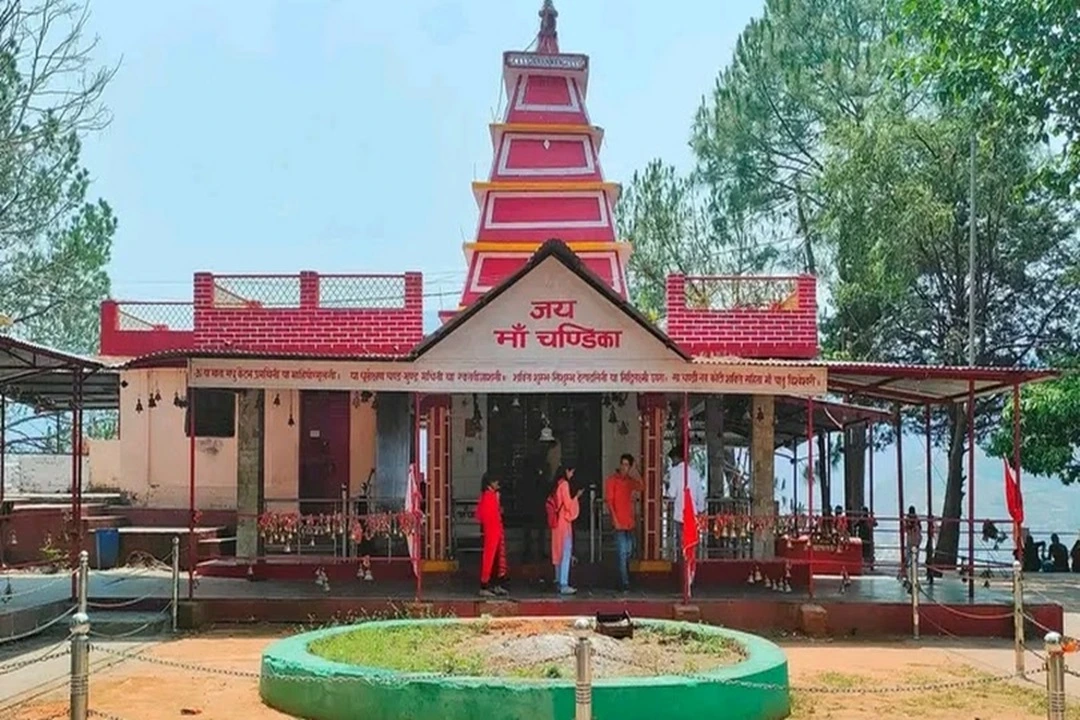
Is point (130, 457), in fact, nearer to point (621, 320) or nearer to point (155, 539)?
point (155, 539)

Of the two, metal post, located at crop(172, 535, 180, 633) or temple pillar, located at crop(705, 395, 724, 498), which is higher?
temple pillar, located at crop(705, 395, 724, 498)

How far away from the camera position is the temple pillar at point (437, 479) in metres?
17.3

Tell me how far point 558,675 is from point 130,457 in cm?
1485

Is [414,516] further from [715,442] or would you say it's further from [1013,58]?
[1013,58]

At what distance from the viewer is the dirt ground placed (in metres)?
9.66

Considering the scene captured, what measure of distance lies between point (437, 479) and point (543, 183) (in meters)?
5.12

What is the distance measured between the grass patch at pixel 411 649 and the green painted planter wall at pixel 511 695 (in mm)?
350

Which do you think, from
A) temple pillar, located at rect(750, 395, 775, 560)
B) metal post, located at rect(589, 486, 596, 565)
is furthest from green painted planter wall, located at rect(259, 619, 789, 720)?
metal post, located at rect(589, 486, 596, 565)

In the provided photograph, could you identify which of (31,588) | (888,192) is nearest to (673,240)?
(888,192)

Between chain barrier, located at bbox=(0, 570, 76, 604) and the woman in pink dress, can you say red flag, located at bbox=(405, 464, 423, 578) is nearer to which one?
the woman in pink dress

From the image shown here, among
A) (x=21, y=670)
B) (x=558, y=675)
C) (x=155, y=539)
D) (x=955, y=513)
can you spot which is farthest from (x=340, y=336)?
(x=955, y=513)

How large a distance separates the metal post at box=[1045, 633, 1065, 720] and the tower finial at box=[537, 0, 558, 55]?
15.8 meters

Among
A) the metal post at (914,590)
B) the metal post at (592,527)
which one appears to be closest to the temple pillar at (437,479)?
the metal post at (592,527)

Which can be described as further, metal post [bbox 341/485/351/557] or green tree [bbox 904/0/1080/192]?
green tree [bbox 904/0/1080/192]
